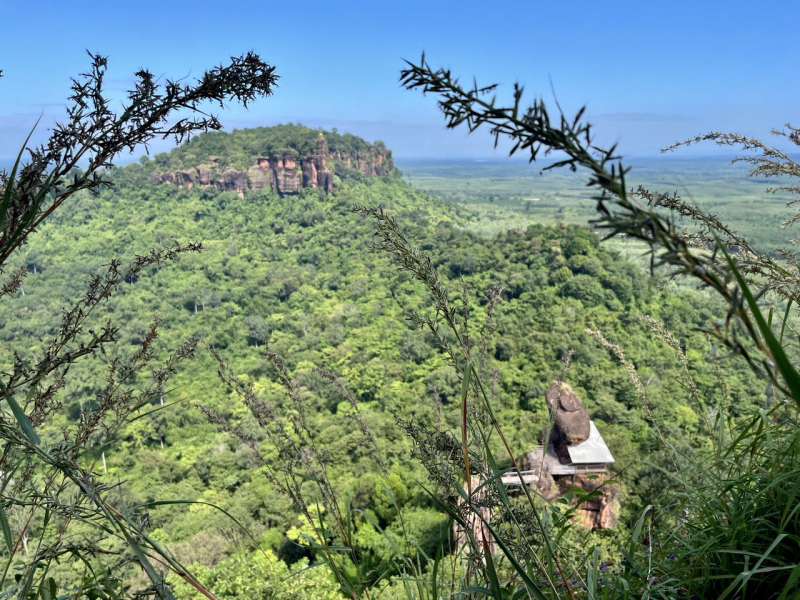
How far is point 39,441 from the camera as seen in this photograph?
710mm

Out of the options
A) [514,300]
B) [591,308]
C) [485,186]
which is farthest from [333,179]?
[485,186]

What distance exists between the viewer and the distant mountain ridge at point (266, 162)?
43.3 m

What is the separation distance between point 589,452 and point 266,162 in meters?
39.9

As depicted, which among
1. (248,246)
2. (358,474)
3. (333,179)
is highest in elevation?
(333,179)

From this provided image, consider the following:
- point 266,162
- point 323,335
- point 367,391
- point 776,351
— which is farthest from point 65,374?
point 266,162

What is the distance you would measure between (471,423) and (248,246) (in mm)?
38820

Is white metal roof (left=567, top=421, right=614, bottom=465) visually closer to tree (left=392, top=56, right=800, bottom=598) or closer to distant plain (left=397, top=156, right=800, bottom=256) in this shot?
distant plain (left=397, top=156, right=800, bottom=256)

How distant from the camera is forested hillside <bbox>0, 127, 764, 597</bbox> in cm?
1194

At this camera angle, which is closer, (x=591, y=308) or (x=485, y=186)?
(x=591, y=308)

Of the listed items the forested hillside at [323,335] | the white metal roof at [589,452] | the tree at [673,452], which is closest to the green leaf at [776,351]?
the tree at [673,452]

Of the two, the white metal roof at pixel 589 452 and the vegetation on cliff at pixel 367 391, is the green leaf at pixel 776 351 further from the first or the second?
the white metal roof at pixel 589 452

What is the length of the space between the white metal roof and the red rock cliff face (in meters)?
36.7

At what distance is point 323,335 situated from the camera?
2509 centimetres

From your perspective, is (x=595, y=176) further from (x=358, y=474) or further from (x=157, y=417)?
(x=157, y=417)
